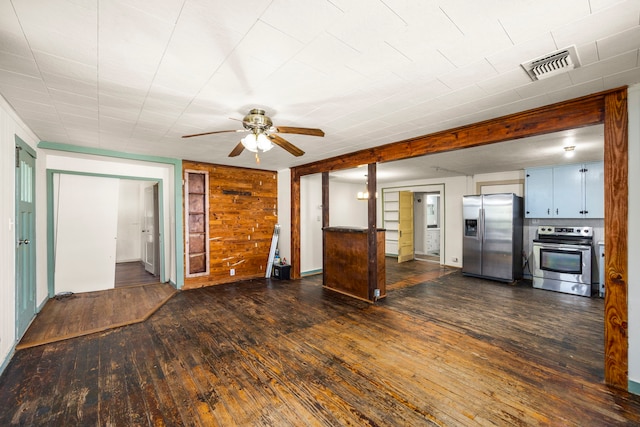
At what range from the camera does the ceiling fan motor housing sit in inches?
103

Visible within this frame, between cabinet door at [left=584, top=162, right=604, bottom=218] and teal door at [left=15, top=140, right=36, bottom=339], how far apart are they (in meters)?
8.66

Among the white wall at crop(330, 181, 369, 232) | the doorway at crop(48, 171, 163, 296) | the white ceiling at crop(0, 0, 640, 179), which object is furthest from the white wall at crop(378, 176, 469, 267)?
the doorway at crop(48, 171, 163, 296)

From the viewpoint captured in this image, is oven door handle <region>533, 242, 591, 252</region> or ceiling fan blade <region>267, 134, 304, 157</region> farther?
oven door handle <region>533, 242, 591, 252</region>

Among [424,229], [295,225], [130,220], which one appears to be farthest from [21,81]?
[424,229]

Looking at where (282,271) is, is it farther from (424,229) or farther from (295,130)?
(424,229)

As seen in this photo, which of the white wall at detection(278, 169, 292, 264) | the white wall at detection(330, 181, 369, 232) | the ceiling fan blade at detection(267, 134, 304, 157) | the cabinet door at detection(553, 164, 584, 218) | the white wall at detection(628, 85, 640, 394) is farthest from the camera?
the white wall at detection(330, 181, 369, 232)

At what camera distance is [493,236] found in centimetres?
595

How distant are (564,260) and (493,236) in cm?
122

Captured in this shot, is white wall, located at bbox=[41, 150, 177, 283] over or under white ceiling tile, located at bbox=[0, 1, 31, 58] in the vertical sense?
under

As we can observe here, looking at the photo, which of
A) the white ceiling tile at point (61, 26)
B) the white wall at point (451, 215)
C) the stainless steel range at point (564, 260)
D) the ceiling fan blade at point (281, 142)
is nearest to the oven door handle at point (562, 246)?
the stainless steel range at point (564, 260)

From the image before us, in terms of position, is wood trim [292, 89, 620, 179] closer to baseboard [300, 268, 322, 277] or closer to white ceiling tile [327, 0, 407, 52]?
white ceiling tile [327, 0, 407, 52]

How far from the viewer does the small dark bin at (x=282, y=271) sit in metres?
6.03

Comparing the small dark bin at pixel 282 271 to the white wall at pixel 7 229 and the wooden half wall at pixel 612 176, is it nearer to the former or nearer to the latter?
the white wall at pixel 7 229

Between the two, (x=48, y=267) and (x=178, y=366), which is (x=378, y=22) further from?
(x=48, y=267)
